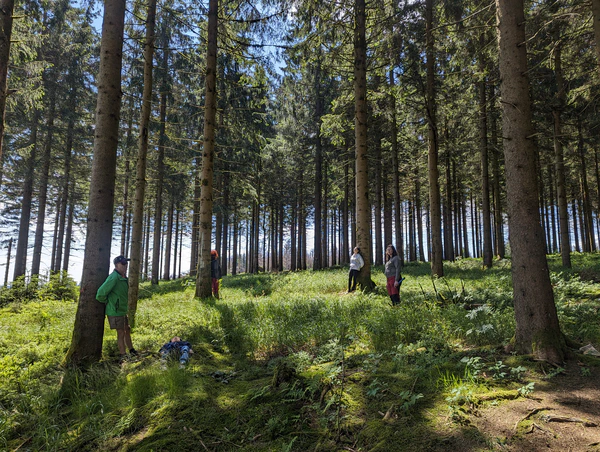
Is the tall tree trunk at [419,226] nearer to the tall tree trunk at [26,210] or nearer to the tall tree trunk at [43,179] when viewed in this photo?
the tall tree trunk at [43,179]

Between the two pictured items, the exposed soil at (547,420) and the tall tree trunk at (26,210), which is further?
the tall tree trunk at (26,210)

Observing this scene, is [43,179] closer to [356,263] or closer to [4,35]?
[4,35]

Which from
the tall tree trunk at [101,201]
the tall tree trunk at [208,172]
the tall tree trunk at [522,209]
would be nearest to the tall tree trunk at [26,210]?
the tall tree trunk at [208,172]

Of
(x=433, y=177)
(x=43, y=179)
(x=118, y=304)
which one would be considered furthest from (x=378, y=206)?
(x=43, y=179)

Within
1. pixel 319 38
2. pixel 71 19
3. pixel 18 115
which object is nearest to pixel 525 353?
pixel 319 38

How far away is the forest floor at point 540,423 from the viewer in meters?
2.26

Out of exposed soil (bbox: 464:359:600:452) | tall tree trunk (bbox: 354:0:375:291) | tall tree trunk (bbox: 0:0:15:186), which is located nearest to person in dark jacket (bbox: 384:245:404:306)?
tall tree trunk (bbox: 354:0:375:291)

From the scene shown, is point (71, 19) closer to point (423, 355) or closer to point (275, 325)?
point (275, 325)

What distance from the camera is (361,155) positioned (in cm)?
981

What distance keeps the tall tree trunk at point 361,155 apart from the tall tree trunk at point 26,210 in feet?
57.3

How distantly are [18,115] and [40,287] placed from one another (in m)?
10.1

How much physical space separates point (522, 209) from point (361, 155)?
6.22m

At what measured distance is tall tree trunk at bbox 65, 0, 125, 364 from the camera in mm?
4957

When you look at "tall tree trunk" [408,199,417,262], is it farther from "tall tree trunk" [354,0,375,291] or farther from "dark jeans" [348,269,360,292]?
"tall tree trunk" [354,0,375,291]
